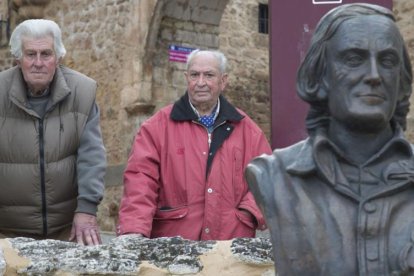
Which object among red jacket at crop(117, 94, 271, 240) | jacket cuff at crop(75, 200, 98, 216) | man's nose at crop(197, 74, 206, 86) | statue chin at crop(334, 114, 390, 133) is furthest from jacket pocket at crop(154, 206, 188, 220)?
statue chin at crop(334, 114, 390, 133)

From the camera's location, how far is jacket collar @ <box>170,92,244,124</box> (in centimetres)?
441

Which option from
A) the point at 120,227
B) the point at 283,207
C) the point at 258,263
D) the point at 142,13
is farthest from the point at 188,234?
the point at 142,13

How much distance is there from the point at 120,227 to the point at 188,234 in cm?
32

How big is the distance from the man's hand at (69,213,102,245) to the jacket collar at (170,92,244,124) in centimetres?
68

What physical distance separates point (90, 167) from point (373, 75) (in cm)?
208

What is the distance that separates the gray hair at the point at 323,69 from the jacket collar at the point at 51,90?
1.87 meters

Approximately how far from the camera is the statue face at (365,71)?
231 cm

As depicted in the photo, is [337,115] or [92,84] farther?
[92,84]

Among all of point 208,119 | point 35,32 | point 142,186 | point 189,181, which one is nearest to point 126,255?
point 142,186

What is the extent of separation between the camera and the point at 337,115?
2369 millimetres

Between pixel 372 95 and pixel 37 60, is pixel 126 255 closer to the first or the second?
pixel 37 60

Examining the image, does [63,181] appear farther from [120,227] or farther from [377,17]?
[377,17]

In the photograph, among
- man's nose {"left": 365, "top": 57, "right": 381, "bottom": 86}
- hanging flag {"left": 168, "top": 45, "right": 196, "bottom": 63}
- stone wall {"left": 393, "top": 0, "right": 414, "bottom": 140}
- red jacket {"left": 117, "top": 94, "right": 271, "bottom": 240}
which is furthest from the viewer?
hanging flag {"left": 168, "top": 45, "right": 196, "bottom": 63}

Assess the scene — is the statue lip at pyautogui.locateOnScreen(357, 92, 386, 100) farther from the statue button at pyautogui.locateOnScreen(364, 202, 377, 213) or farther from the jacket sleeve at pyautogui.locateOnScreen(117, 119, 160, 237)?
the jacket sleeve at pyautogui.locateOnScreen(117, 119, 160, 237)
